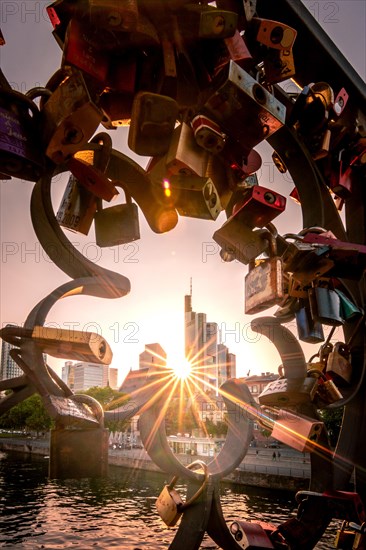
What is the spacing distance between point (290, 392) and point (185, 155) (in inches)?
37.6

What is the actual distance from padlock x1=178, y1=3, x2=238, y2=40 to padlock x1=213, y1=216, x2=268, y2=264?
0.56 metres

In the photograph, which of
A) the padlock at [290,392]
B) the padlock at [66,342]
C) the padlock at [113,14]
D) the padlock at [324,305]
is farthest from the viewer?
the padlock at [324,305]

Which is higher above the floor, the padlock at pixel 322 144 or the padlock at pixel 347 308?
the padlock at pixel 322 144

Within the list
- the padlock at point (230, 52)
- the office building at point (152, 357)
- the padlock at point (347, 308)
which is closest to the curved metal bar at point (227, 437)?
the office building at point (152, 357)

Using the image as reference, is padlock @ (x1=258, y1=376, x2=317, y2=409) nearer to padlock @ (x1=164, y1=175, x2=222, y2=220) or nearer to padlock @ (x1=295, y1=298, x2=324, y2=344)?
padlock @ (x1=295, y1=298, x2=324, y2=344)

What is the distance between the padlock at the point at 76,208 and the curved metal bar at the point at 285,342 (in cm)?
71

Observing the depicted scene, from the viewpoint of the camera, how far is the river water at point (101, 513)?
16.2m

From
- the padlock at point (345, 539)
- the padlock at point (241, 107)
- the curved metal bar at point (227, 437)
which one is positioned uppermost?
the padlock at point (241, 107)

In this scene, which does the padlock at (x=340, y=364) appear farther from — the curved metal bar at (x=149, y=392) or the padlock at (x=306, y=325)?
the curved metal bar at (x=149, y=392)

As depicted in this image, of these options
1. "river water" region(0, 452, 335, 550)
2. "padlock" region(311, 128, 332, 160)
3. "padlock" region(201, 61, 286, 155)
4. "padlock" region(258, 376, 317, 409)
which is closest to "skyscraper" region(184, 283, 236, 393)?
"river water" region(0, 452, 335, 550)

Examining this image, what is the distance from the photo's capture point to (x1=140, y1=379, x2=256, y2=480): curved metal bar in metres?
1.27

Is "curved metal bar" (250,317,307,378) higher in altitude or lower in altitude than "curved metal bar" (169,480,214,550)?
higher

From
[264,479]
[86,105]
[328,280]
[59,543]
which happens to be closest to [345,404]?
[328,280]

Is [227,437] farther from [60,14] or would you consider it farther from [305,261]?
[60,14]
